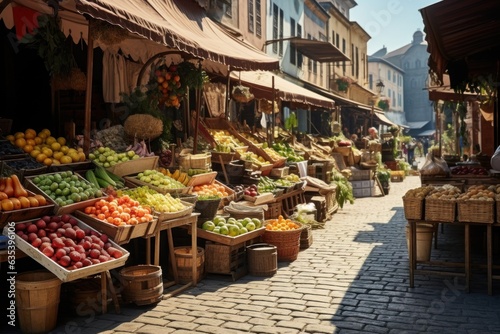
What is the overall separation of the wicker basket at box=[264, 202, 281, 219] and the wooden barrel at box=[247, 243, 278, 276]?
3.35 meters

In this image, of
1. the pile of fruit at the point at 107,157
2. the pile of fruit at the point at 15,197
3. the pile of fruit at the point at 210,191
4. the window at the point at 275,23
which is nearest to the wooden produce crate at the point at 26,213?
the pile of fruit at the point at 15,197

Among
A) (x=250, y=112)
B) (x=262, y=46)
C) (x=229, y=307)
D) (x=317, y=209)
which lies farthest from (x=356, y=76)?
(x=229, y=307)

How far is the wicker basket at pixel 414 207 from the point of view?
7043 millimetres

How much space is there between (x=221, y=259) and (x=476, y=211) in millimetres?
3613

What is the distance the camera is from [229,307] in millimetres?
6375

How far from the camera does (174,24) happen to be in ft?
27.9

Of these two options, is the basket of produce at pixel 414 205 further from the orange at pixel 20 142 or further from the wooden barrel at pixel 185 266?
the orange at pixel 20 142

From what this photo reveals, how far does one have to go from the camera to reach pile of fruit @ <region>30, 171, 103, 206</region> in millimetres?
6414

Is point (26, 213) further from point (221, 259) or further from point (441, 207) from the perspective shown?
point (441, 207)

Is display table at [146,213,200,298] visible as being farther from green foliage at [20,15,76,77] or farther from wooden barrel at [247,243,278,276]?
green foliage at [20,15,76,77]

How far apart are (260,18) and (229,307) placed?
17504mm

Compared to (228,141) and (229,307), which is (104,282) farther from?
(228,141)

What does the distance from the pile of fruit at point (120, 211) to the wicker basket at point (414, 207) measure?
3.47 metres

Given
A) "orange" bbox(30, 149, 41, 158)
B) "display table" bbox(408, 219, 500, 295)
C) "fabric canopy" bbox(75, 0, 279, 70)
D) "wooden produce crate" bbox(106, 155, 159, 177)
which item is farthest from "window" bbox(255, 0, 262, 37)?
"display table" bbox(408, 219, 500, 295)
